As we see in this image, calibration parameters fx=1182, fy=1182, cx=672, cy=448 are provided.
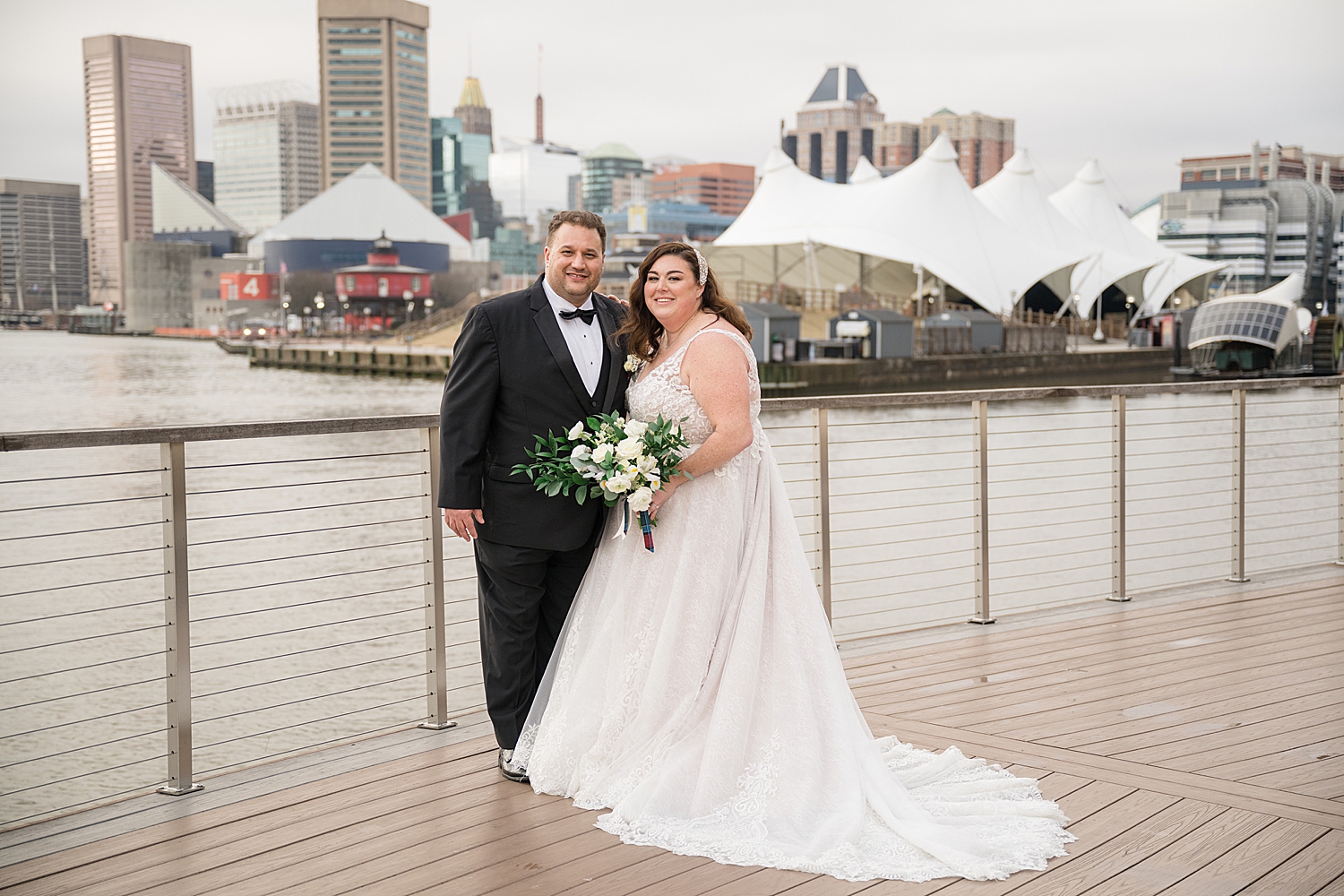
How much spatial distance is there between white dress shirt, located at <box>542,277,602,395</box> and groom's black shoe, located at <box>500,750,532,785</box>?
96cm

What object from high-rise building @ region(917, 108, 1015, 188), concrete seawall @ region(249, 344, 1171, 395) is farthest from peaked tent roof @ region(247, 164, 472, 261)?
high-rise building @ region(917, 108, 1015, 188)

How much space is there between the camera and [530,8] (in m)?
135

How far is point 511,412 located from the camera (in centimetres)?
296

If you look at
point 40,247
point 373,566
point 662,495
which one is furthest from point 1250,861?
point 40,247

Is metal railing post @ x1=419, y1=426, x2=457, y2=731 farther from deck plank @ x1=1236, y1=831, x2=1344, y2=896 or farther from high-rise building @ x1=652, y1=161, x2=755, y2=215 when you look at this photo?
high-rise building @ x1=652, y1=161, x2=755, y2=215

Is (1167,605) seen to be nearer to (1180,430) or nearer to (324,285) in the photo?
(1180,430)

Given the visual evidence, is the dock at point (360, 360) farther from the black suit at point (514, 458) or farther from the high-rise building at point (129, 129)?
the high-rise building at point (129, 129)

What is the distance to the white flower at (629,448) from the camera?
8.95 feet

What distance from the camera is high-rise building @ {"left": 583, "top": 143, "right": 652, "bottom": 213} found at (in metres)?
176

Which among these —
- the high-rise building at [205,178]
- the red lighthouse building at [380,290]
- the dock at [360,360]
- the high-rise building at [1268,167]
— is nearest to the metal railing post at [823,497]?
the dock at [360,360]

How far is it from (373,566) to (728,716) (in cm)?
1097

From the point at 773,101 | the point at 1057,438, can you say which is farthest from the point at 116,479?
the point at 773,101

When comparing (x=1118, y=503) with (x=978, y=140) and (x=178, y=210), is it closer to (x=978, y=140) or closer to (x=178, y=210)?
(x=178, y=210)

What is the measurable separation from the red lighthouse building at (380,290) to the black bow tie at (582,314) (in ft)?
261
